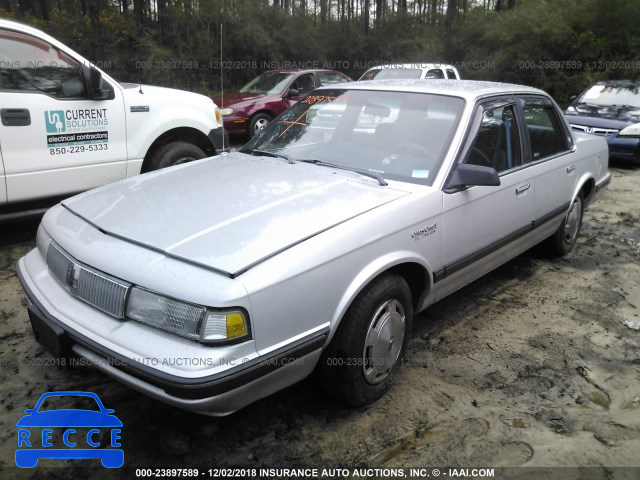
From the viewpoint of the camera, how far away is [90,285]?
2.43 m

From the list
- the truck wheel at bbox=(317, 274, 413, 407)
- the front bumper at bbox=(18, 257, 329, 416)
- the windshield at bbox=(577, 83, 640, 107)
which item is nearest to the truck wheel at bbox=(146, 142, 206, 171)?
the front bumper at bbox=(18, 257, 329, 416)

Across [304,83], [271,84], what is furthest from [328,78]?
[271,84]

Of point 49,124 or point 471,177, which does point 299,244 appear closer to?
point 471,177

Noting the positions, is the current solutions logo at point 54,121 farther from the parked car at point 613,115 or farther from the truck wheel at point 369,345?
the parked car at point 613,115

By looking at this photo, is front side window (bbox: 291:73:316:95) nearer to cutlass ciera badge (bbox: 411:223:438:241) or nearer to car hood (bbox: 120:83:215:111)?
car hood (bbox: 120:83:215:111)

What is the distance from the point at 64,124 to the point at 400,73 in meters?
8.86

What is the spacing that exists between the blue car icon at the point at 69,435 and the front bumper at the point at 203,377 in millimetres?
305

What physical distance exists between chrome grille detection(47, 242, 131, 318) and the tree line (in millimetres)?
12745

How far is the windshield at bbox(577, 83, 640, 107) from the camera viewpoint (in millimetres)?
10258

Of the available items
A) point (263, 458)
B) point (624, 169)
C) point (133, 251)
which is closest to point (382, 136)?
point (133, 251)

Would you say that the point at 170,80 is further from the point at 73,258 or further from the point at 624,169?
the point at 73,258

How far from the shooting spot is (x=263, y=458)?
8.12ft

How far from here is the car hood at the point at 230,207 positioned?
2.37m

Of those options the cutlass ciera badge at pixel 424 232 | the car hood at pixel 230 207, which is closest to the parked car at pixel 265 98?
the car hood at pixel 230 207
